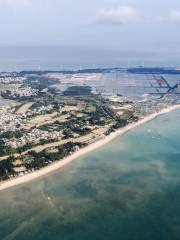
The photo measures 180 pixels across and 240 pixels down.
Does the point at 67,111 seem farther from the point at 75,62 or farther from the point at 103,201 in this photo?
the point at 75,62

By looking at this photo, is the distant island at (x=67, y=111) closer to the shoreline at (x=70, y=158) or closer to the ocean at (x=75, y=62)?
the shoreline at (x=70, y=158)

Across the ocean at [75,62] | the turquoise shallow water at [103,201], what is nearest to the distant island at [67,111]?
the turquoise shallow water at [103,201]

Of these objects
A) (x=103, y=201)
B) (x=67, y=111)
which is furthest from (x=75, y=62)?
(x=103, y=201)

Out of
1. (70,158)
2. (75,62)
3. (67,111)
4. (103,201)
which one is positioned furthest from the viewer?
(75,62)

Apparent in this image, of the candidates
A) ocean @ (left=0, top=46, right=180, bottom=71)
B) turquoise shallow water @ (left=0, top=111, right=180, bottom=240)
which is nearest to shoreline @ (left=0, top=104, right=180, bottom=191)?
turquoise shallow water @ (left=0, top=111, right=180, bottom=240)

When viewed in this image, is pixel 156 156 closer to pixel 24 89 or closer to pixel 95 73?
pixel 24 89

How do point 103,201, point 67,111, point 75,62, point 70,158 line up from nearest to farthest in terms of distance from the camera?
point 103,201 → point 70,158 → point 67,111 → point 75,62
